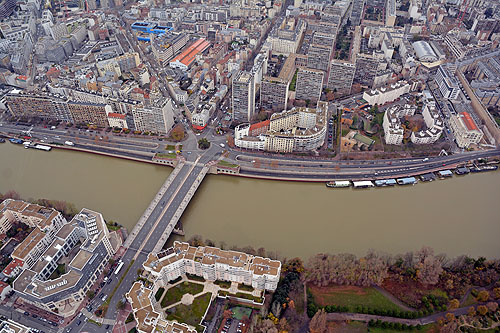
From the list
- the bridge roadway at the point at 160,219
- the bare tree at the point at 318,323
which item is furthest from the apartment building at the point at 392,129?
the bare tree at the point at 318,323

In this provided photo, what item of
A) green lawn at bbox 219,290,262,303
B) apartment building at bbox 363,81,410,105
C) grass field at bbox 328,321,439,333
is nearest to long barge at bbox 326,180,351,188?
grass field at bbox 328,321,439,333

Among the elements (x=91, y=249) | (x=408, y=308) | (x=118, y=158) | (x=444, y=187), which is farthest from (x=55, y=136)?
(x=444, y=187)

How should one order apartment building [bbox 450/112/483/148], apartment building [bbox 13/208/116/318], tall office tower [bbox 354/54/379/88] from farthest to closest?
tall office tower [bbox 354/54/379/88] → apartment building [bbox 450/112/483/148] → apartment building [bbox 13/208/116/318]

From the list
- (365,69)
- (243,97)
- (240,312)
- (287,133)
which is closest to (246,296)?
(240,312)

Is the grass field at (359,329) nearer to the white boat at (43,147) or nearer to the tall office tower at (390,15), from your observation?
the white boat at (43,147)

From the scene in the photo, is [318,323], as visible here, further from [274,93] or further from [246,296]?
[274,93]

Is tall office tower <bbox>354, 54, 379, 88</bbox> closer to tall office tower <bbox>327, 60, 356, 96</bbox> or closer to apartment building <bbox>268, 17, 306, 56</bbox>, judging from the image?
tall office tower <bbox>327, 60, 356, 96</bbox>

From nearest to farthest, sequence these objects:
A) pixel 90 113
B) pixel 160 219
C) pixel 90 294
Result: pixel 90 294 → pixel 160 219 → pixel 90 113
